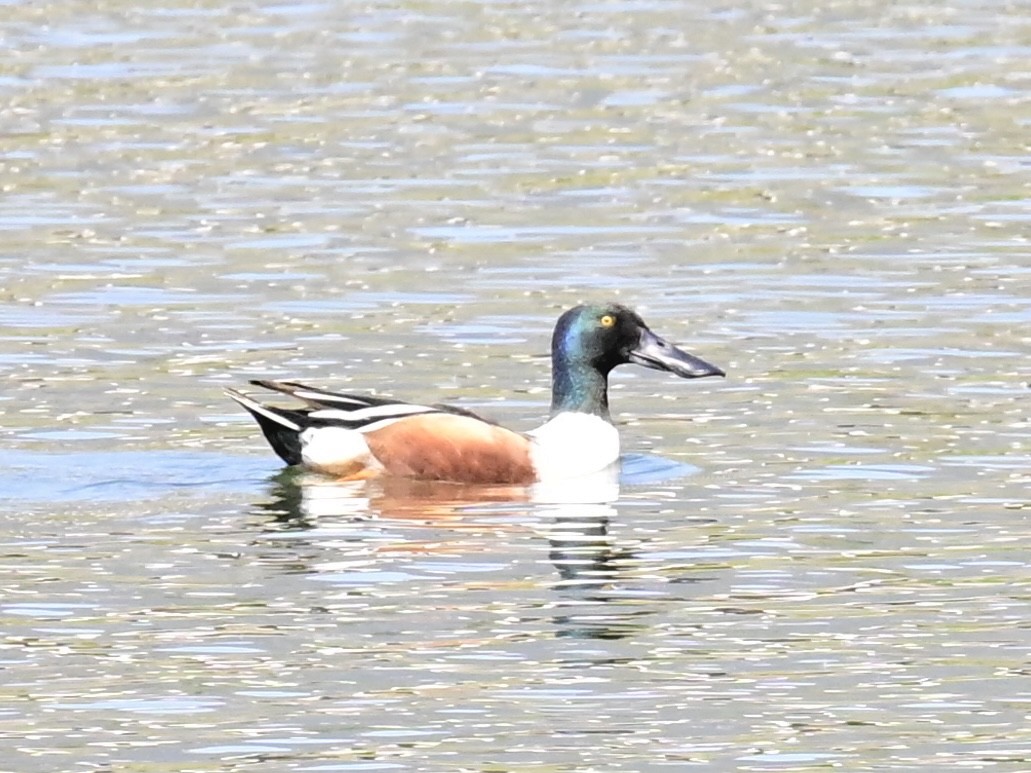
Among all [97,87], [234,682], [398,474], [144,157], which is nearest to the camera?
[234,682]

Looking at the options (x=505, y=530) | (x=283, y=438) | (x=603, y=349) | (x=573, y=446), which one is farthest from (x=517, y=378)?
(x=505, y=530)

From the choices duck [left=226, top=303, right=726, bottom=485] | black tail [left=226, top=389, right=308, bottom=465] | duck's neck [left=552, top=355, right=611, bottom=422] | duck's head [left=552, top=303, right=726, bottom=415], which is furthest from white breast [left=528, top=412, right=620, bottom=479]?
black tail [left=226, top=389, right=308, bottom=465]

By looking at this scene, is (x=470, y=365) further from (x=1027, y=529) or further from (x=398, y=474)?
(x=1027, y=529)

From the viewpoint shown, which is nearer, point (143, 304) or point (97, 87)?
point (143, 304)

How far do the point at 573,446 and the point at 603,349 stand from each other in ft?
2.60

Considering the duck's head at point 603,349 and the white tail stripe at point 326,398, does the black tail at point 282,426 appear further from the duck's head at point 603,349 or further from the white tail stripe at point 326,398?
the duck's head at point 603,349

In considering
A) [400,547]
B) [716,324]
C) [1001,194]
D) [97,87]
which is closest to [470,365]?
[716,324]

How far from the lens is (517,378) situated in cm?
1573

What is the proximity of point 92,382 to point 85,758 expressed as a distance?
6722 millimetres

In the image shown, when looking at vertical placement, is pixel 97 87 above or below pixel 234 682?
above

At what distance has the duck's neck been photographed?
14266mm

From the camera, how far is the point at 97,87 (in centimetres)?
2577

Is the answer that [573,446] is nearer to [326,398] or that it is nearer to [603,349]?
[603,349]

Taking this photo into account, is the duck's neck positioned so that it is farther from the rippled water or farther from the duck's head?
the rippled water
